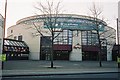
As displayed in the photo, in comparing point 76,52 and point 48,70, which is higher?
point 76,52

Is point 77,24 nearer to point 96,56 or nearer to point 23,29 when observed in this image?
point 96,56

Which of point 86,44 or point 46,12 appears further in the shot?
point 86,44

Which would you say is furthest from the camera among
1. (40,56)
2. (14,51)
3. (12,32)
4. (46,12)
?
(12,32)

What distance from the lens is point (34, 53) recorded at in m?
66.3

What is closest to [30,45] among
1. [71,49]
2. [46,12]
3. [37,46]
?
[37,46]

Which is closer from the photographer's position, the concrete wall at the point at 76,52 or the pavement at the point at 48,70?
the pavement at the point at 48,70

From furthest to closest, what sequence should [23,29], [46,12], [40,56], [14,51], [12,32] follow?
[12,32]
[23,29]
[40,56]
[14,51]
[46,12]

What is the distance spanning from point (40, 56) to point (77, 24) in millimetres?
15092

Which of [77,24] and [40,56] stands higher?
[77,24]

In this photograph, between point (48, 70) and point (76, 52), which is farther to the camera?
point (76, 52)

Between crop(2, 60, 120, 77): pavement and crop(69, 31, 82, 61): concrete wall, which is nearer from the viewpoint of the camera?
crop(2, 60, 120, 77): pavement

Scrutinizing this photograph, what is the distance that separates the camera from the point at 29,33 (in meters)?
68.7

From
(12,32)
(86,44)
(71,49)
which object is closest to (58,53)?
(71,49)

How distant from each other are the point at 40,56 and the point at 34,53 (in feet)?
7.62
